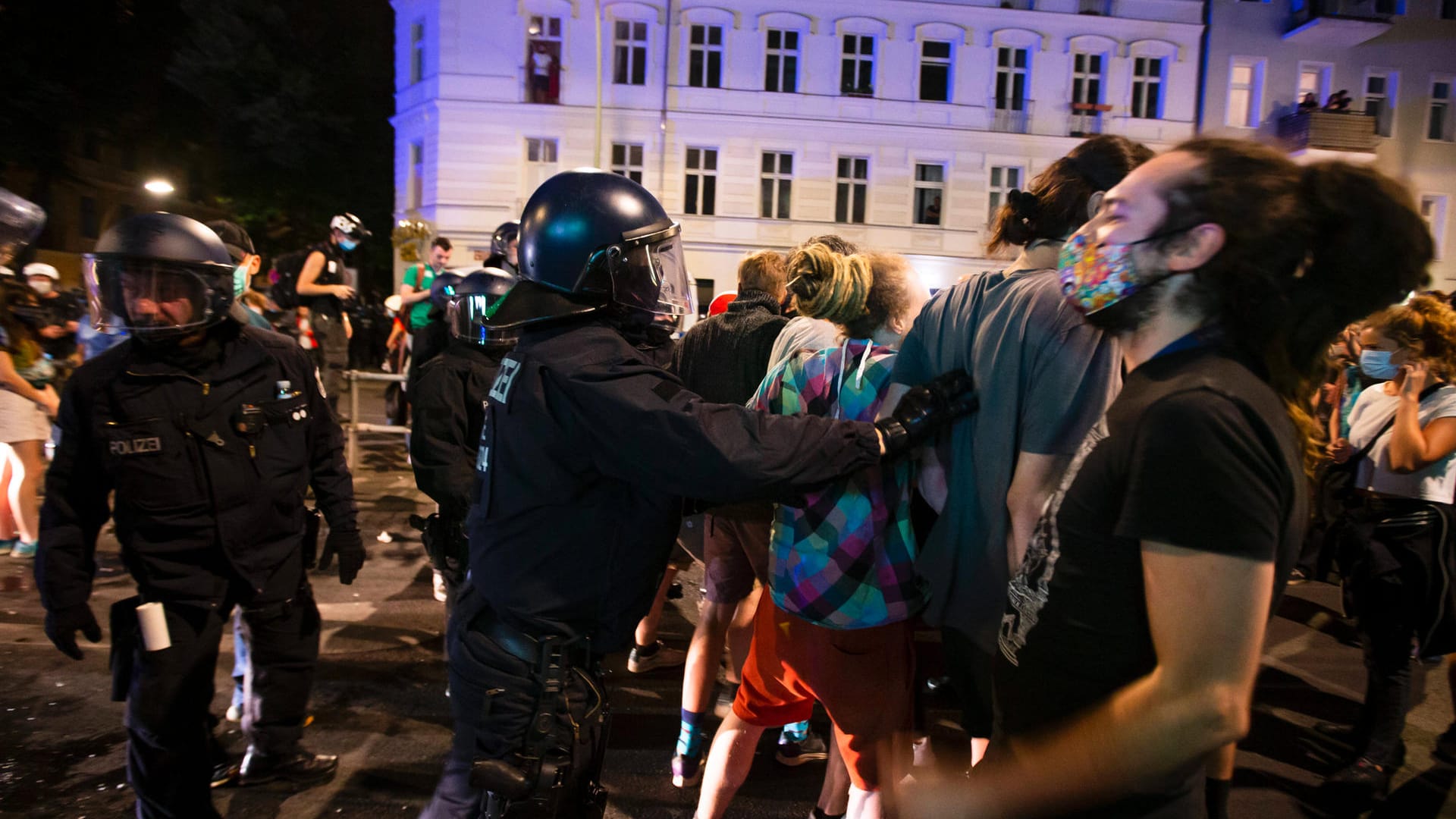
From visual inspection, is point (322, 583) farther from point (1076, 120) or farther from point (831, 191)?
point (1076, 120)

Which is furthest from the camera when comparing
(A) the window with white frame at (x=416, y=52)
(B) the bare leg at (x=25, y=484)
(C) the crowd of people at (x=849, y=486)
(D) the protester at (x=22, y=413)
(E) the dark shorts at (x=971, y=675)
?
(A) the window with white frame at (x=416, y=52)

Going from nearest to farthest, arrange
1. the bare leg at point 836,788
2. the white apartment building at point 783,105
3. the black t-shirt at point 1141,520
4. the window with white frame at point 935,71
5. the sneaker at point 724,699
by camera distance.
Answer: the black t-shirt at point 1141,520 < the bare leg at point 836,788 < the sneaker at point 724,699 < the white apartment building at point 783,105 < the window with white frame at point 935,71

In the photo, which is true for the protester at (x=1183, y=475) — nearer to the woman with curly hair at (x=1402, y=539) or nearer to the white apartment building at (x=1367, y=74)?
the woman with curly hair at (x=1402, y=539)

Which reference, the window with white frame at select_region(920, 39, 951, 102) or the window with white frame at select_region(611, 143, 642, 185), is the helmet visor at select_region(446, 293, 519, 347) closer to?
the window with white frame at select_region(611, 143, 642, 185)

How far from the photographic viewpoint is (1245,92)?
25.5 m

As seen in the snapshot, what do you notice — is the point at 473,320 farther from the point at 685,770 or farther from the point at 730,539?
the point at 685,770

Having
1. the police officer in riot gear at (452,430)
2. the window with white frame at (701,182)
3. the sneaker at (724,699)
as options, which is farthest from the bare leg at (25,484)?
the window with white frame at (701,182)

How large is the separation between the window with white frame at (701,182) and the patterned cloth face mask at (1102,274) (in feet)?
77.7

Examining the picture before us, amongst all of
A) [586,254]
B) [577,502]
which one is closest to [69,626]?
[577,502]

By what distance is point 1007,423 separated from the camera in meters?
2.22

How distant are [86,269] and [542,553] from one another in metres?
2.18

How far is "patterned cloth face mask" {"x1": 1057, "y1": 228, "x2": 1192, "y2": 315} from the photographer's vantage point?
54.8 inches

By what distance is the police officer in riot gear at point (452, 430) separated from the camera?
372cm

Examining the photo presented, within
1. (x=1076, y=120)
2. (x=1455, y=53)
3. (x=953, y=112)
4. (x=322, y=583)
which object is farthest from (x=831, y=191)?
(x=322, y=583)
